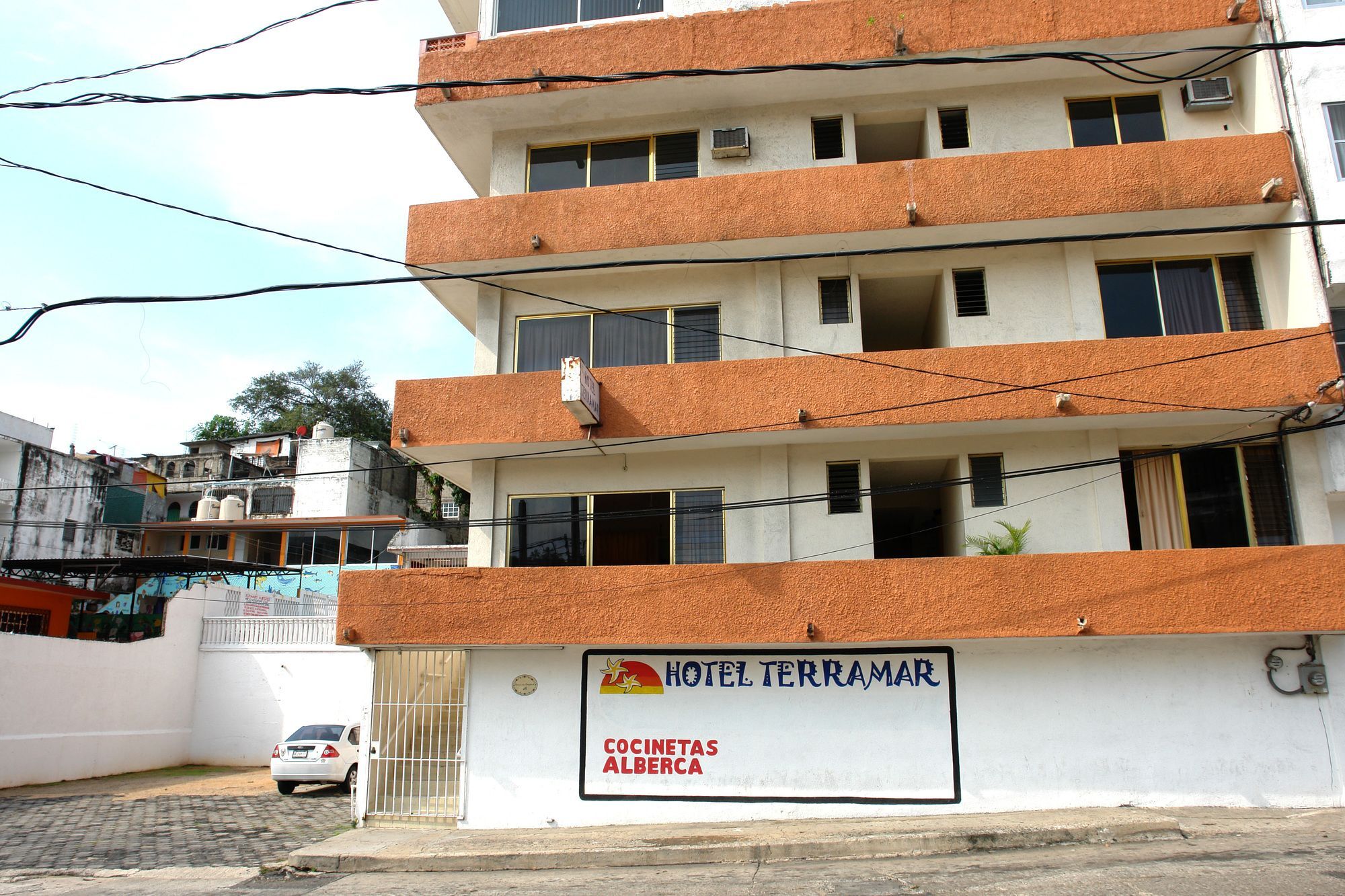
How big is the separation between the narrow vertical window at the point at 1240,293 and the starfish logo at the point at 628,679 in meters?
9.90

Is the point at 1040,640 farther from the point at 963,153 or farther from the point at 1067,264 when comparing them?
the point at 963,153

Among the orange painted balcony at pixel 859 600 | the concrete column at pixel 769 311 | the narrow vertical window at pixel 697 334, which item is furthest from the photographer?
the narrow vertical window at pixel 697 334

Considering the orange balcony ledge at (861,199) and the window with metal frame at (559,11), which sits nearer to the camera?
the orange balcony ledge at (861,199)

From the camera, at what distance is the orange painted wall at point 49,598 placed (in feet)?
74.1

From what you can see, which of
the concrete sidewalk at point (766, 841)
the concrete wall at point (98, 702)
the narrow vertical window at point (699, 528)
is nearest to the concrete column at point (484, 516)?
the narrow vertical window at point (699, 528)

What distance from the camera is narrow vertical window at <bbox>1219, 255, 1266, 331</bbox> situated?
13523 mm

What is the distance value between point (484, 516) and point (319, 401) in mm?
40772

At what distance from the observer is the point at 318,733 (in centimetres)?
1755

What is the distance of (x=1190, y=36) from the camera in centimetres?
1374

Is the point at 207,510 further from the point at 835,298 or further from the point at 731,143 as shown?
the point at 835,298

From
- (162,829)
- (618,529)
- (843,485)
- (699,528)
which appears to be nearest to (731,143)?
(843,485)

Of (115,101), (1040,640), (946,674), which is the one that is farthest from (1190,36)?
(115,101)

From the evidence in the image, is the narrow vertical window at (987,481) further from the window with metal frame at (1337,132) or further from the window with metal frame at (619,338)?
the window with metal frame at (1337,132)

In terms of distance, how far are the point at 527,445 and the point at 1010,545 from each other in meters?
7.12
